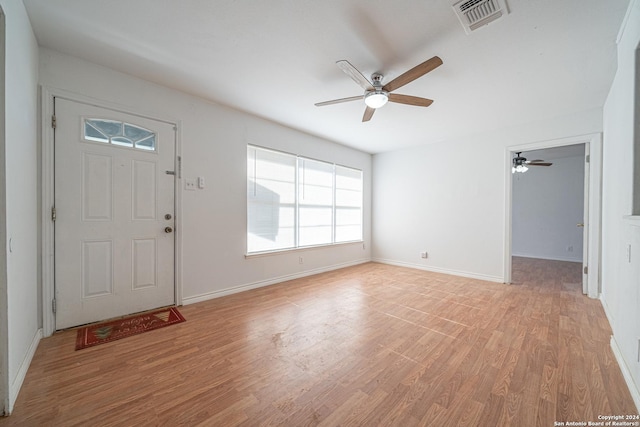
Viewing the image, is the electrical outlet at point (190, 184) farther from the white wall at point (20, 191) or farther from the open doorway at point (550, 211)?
the open doorway at point (550, 211)

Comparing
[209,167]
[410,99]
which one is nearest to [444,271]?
[410,99]

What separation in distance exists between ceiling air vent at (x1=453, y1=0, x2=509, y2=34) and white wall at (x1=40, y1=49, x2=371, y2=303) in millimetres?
2727

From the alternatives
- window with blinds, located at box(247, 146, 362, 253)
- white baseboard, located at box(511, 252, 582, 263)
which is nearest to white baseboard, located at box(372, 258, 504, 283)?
window with blinds, located at box(247, 146, 362, 253)

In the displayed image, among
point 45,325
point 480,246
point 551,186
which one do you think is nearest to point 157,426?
point 45,325

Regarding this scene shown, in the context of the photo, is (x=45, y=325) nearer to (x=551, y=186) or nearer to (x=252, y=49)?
(x=252, y=49)

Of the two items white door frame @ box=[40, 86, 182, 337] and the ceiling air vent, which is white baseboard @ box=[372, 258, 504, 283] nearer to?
the ceiling air vent

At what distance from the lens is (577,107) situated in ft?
10.7

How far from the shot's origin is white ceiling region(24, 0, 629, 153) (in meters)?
1.76

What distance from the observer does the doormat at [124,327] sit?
215cm

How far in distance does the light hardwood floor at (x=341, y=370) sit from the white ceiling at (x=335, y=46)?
2508 millimetres

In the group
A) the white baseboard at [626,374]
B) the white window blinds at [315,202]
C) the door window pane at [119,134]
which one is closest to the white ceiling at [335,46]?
the door window pane at [119,134]

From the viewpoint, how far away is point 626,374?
1657 millimetres

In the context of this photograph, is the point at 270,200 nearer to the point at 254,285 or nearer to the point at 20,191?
the point at 254,285

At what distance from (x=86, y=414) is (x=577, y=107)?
18.4ft
